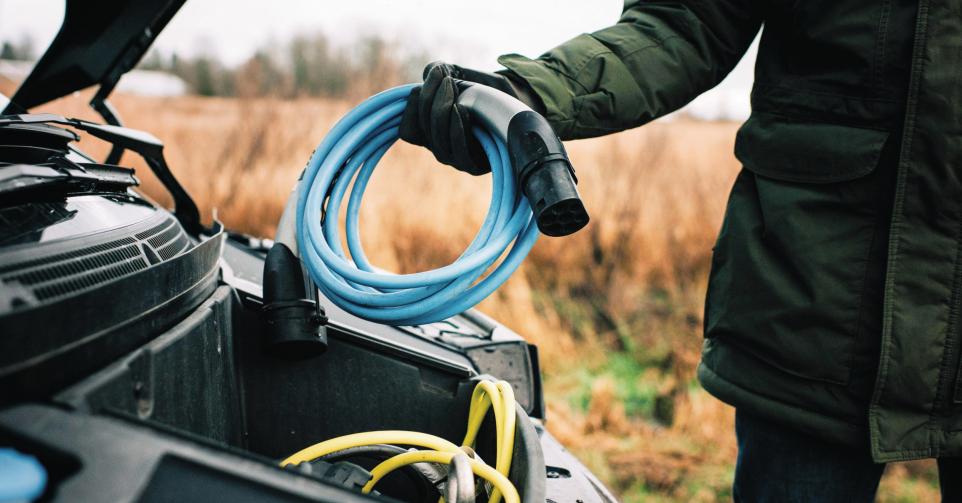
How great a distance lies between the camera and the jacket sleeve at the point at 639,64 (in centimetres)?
139

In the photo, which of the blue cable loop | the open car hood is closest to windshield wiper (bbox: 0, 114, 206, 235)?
the open car hood

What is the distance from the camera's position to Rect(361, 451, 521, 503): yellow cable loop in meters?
0.96

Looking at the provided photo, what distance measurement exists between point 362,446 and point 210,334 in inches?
11.5

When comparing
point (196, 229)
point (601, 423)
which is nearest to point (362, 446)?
point (196, 229)

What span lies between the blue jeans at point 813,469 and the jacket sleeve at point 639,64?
672 millimetres

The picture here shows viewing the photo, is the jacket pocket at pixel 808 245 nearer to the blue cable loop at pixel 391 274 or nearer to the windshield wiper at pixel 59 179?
the blue cable loop at pixel 391 274

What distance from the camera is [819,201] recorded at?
1.39 meters

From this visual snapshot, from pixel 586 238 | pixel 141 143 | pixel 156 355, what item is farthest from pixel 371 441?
pixel 586 238

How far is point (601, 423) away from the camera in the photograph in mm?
3975

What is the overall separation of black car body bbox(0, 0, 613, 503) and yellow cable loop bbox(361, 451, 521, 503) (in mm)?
34

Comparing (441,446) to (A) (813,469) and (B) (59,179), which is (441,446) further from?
(A) (813,469)

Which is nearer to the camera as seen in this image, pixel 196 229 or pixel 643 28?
pixel 643 28

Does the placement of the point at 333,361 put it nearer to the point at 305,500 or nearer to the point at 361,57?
the point at 305,500

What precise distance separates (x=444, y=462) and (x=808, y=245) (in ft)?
2.66
